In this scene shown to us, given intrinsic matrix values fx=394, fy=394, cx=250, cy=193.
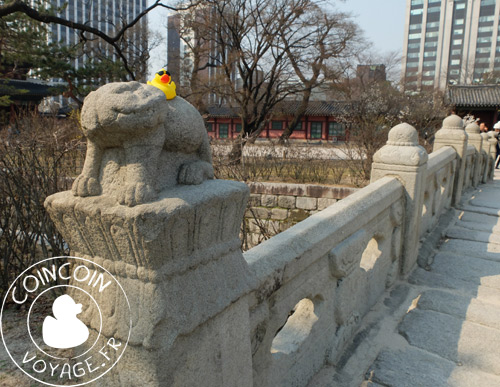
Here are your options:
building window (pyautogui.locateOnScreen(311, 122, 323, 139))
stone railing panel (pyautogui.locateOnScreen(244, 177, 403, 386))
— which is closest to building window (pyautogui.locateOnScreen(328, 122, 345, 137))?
building window (pyautogui.locateOnScreen(311, 122, 323, 139))

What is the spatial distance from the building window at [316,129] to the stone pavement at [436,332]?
74.9 ft

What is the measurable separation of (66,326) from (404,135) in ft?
10.8

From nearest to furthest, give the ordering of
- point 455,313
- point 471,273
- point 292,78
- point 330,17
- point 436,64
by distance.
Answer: point 455,313
point 471,273
point 330,17
point 292,78
point 436,64

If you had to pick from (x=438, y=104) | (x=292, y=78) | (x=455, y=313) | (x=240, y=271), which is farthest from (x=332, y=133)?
(x=240, y=271)

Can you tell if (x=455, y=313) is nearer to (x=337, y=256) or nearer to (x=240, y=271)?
(x=337, y=256)

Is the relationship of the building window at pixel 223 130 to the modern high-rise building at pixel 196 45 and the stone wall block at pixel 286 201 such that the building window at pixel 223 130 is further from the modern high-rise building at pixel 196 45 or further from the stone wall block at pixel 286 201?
the stone wall block at pixel 286 201

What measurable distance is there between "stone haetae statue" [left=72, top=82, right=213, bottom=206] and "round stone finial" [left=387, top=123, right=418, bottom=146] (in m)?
2.88

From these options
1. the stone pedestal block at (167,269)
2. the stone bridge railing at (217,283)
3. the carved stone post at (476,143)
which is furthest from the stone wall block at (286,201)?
the stone pedestal block at (167,269)

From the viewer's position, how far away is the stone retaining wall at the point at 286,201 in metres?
8.58

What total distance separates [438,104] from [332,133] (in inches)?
317

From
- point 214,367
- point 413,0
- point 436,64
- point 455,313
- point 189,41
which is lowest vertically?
point 455,313

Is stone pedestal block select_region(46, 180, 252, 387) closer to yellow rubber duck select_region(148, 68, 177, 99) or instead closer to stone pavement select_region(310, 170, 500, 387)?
yellow rubber duck select_region(148, 68, 177, 99)

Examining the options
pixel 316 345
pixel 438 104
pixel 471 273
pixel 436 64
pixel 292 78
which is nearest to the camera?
pixel 316 345

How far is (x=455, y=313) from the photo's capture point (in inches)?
123
